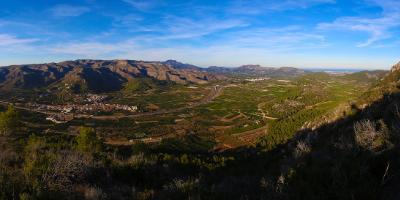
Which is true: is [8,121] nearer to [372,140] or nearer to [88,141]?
[88,141]

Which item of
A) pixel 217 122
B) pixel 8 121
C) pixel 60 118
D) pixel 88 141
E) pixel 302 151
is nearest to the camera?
pixel 302 151

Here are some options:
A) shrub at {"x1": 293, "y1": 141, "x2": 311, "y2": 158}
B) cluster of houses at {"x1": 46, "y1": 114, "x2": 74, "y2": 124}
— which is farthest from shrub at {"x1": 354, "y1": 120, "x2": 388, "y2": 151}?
cluster of houses at {"x1": 46, "y1": 114, "x2": 74, "y2": 124}

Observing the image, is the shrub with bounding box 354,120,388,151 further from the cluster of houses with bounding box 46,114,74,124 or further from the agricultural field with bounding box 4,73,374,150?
the cluster of houses with bounding box 46,114,74,124

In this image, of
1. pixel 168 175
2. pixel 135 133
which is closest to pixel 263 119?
pixel 135 133

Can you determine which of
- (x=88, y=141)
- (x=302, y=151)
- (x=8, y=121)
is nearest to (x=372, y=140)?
(x=302, y=151)

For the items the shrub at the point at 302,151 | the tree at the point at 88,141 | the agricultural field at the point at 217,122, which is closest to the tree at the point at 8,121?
the tree at the point at 88,141

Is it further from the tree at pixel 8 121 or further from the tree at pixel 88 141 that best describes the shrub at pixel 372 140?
the tree at pixel 8 121

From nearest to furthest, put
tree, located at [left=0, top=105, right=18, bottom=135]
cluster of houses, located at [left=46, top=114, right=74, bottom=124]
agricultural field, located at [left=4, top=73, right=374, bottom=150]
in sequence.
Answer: tree, located at [left=0, top=105, right=18, bottom=135]
agricultural field, located at [left=4, top=73, right=374, bottom=150]
cluster of houses, located at [left=46, top=114, right=74, bottom=124]

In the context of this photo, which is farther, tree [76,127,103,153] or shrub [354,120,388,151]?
tree [76,127,103,153]

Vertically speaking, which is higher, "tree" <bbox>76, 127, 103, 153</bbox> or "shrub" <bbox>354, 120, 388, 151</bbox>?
"shrub" <bbox>354, 120, 388, 151</bbox>

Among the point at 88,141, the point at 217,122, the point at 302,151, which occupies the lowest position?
the point at 217,122

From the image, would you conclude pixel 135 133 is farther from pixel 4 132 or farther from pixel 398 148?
pixel 398 148
